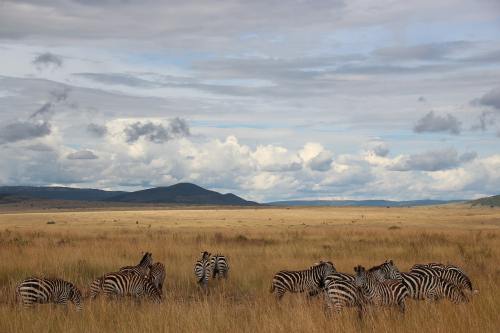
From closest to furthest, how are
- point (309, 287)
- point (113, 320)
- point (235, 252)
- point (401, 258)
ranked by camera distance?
point (113, 320), point (309, 287), point (401, 258), point (235, 252)

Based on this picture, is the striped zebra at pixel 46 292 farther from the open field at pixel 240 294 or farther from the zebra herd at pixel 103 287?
the open field at pixel 240 294

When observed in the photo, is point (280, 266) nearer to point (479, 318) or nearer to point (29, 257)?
point (29, 257)

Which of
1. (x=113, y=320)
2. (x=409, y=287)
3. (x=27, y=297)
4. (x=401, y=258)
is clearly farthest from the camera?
(x=401, y=258)

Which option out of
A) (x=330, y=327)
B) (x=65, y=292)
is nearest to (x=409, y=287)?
(x=330, y=327)

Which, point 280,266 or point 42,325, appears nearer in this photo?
point 42,325

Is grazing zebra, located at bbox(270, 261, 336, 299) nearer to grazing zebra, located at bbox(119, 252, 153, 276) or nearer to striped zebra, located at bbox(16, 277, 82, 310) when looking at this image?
grazing zebra, located at bbox(119, 252, 153, 276)

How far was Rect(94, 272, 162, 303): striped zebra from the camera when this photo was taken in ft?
46.3

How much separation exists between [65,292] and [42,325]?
284 cm

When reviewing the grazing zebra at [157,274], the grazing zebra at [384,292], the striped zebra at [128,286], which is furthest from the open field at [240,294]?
the striped zebra at [128,286]

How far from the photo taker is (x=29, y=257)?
856 inches

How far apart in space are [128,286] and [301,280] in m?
4.32

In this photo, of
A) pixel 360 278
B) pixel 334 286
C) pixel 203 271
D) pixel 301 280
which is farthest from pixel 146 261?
pixel 334 286

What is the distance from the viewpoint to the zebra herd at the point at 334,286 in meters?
12.1

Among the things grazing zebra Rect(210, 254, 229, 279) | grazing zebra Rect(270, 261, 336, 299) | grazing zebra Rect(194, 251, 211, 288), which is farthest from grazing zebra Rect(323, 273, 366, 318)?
grazing zebra Rect(210, 254, 229, 279)
